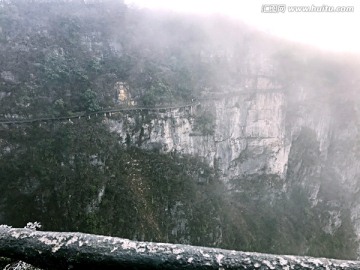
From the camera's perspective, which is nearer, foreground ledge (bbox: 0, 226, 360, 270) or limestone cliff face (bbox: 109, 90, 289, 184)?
foreground ledge (bbox: 0, 226, 360, 270)

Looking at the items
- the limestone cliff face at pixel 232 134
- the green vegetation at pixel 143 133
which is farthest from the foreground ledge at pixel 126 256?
the limestone cliff face at pixel 232 134

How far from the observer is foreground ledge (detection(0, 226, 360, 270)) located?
9.86 ft

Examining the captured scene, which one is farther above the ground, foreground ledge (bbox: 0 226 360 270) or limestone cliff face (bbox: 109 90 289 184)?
foreground ledge (bbox: 0 226 360 270)

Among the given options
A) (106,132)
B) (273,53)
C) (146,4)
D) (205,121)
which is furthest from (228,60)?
(106,132)

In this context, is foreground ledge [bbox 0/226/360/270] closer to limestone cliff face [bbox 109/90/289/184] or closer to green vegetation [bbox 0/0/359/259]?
green vegetation [bbox 0/0/359/259]

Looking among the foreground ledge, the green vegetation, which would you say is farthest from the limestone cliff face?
the foreground ledge

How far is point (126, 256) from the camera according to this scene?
3.14 meters

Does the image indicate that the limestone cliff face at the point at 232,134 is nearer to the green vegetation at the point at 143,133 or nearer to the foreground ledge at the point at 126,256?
the green vegetation at the point at 143,133

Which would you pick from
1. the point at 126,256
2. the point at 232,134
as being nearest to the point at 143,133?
the point at 232,134

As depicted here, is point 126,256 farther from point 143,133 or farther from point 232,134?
point 232,134

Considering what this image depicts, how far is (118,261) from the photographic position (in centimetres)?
313

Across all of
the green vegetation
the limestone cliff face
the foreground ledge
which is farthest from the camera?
the limestone cliff face

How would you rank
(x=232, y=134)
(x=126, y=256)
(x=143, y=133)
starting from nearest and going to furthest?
1. (x=126, y=256)
2. (x=143, y=133)
3. (x=232, y=134)

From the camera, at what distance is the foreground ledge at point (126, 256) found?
3.01m
